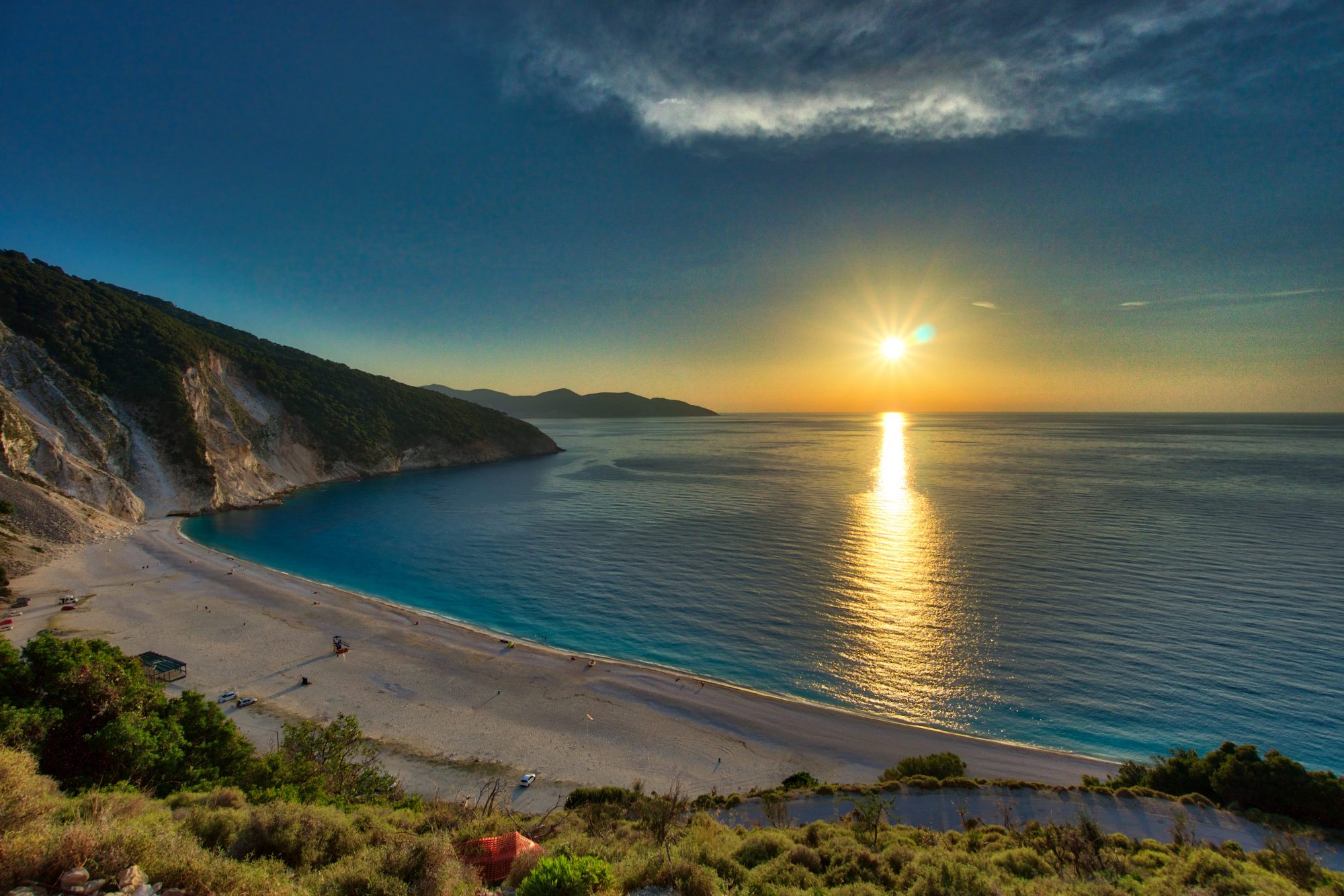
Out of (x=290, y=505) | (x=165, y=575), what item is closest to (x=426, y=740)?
(x=165, y=575)

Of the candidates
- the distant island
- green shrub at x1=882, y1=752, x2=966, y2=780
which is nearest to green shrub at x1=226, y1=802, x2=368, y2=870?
green shrub at x1=882, y1=752, x2=966, y2=780

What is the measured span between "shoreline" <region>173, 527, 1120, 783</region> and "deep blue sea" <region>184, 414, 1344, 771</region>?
57 centimetres

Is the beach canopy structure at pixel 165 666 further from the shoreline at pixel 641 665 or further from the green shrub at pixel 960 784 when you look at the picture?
the green shrub at pixel 960 784

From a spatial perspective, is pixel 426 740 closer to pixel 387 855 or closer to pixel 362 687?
pixel 362 687

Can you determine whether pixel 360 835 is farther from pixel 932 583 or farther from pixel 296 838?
pixel 932 583

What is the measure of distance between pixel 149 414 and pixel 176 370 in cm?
833

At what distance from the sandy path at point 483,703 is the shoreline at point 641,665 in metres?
0.28

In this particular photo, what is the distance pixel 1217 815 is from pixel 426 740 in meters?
27.9

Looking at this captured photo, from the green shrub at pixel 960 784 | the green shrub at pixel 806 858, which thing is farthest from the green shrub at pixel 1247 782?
the green shrub at pixel 806 858

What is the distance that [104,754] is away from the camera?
12.9 meters

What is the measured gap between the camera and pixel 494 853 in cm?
994

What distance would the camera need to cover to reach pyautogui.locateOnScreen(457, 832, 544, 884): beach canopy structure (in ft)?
30.9

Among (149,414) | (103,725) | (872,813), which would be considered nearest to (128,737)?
(103,725)

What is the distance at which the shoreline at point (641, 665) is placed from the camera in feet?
74.2
